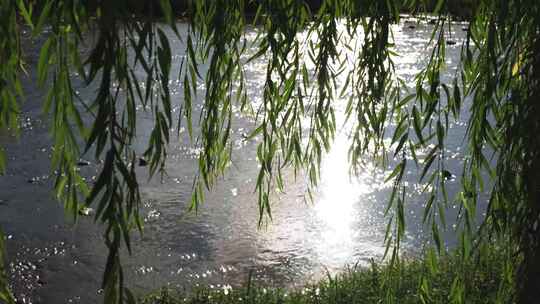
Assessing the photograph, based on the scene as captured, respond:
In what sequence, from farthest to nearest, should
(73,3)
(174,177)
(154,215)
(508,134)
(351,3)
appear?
(174,177), (154,215), (351,3), (508,134), (73,3)

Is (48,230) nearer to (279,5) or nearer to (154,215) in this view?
(154,215)

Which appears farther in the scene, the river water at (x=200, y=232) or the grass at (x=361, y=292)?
the river water at (x=200, y=232)

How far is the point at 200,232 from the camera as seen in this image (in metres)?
5.69

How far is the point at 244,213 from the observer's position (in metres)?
6.09

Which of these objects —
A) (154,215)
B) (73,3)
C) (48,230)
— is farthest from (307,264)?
(73,3)

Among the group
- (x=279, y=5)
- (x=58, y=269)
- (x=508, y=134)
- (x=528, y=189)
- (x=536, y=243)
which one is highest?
(x=279, y=5)

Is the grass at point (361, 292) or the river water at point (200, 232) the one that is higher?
the grass at point (361, 292)

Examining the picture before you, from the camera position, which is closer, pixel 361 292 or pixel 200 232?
pixel 361 292

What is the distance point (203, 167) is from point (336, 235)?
3.93 metres

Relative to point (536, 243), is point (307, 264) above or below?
Answer: below

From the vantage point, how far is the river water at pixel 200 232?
192 inches

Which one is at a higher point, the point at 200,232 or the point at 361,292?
the point at 361,292

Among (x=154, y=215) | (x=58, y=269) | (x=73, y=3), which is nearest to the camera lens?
(x=73, y=3)

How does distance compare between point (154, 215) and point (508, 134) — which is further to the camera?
point (154, 215)
